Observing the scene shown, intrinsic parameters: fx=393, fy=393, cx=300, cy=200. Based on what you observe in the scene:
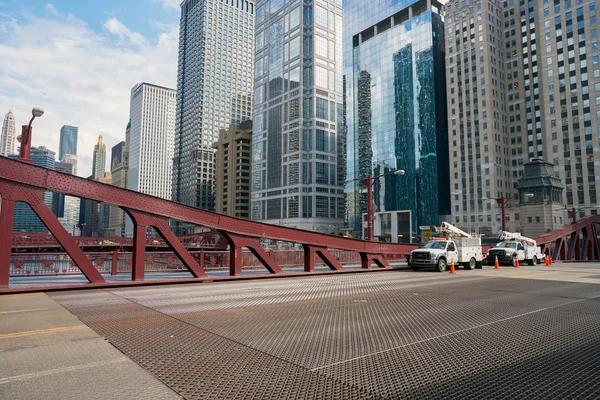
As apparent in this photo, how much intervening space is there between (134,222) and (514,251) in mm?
26730

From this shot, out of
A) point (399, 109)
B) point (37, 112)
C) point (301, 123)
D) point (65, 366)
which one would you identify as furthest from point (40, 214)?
point (301, 123)

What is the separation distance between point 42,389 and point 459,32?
12995cm

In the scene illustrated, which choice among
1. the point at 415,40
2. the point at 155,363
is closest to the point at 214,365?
the point at 155,363

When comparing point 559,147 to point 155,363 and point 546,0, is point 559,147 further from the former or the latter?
point 155,363

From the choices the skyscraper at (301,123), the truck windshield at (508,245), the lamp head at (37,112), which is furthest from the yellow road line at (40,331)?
the skyscraper at (301,123)

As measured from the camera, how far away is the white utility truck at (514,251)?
2908cm

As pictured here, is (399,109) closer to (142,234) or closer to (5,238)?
(142,234)

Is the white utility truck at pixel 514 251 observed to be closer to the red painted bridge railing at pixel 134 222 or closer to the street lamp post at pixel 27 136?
the red painted bridge railing at pixel 134 222

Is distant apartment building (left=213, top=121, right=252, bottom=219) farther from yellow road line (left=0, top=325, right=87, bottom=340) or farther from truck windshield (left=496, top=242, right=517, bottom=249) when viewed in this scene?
yellow road line (left=0, top=325, right=87, bottom=340)

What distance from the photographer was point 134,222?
1409 centimetres

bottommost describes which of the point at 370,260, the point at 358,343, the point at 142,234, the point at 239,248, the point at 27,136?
the point at 358,343

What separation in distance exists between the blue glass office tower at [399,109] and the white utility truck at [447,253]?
3262 inches

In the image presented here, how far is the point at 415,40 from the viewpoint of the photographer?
113 m

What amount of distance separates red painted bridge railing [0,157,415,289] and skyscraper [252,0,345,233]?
364 feet
